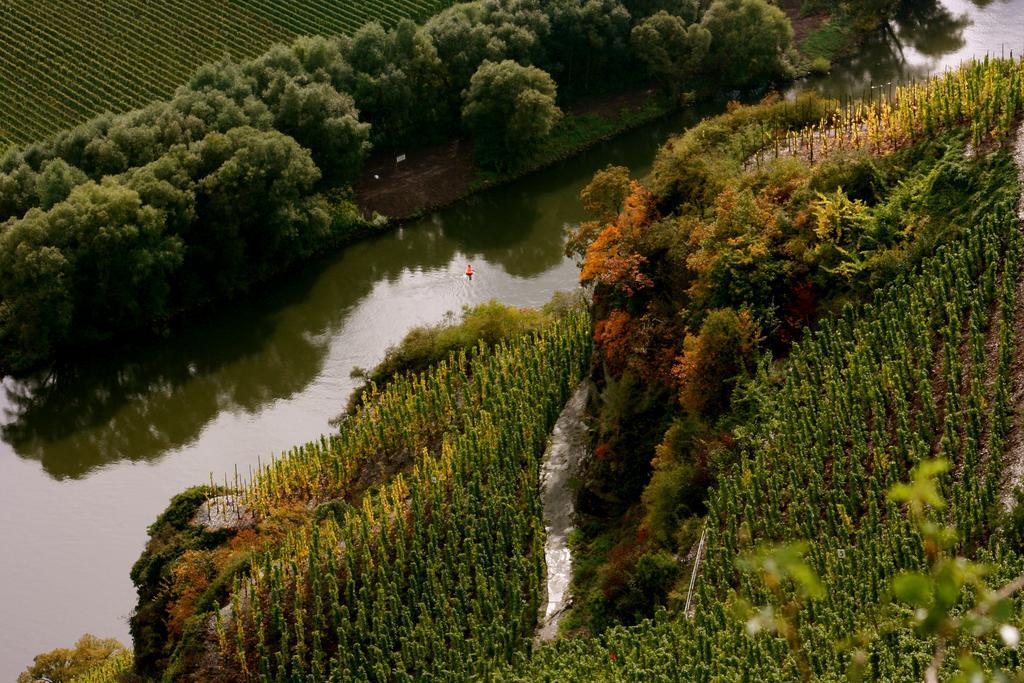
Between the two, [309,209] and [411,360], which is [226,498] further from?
[309,209]

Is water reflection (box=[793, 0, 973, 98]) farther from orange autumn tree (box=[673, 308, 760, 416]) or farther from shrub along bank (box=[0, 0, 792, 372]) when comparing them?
orange autumn tree (box=[673, 308, 760, 416])

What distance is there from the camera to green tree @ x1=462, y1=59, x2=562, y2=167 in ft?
206

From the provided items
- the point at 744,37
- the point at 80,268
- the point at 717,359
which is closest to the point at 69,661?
the point at 80,268

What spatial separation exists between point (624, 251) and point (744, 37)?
126 feet

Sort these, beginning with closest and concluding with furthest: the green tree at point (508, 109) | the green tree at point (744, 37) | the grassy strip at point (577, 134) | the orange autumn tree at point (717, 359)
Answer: the orange autumn tree at point (717, 359), the green tree at point (508, 109), the grassy strip at point (577, 134), the green tree at point (744, 37)

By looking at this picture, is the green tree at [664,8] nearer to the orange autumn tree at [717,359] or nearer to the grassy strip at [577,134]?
the grassy strip at [577,134]

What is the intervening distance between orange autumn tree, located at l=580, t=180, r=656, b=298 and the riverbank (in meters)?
24.7

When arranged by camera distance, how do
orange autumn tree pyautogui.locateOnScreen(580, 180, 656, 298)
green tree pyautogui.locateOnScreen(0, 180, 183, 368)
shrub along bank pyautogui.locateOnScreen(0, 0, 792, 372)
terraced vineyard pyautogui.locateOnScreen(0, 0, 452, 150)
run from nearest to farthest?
orange autumn tree pyautogui.locateOnScreen(580, 180, 656, 298) < green tree pyautogui.locateOnScreen(0, 180, 183, 368) < shrub along bank pyautogui.locateOnScreen(0, 0, 792, 372) < terraced vineyard pyautogui.locateOnScreen(0, 0, 452, 150)

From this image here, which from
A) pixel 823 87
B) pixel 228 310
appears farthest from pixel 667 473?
pixel 823 87

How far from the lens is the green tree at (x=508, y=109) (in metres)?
62.7

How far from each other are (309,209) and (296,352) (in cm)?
914

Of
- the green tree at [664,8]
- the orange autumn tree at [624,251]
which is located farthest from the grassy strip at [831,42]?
the orange autumn tree at [624,251]

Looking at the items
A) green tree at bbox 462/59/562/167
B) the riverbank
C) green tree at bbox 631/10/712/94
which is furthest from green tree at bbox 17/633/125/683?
green tree at bbox 631/10/712/94

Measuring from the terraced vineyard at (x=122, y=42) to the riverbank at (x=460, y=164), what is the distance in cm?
1604
